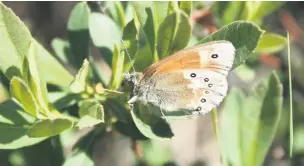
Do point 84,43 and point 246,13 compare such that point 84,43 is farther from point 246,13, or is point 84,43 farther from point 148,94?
point 246,13

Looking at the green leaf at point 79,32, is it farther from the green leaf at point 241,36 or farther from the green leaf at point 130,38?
the green leaf at point 241,36

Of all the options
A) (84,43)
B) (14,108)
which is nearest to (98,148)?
(84,43)

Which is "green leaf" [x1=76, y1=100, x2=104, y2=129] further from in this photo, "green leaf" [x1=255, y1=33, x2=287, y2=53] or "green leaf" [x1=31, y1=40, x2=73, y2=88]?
"green leaf" [x1=255, y1=33, x2=287, y2=53]

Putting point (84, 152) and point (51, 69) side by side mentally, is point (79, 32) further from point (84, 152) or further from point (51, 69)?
point (84, 152)

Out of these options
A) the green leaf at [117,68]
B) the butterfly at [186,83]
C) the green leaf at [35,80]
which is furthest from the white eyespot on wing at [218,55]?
the green leaf at [35,80]

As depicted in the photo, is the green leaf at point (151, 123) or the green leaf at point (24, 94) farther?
the green leaf at point (151, 123)

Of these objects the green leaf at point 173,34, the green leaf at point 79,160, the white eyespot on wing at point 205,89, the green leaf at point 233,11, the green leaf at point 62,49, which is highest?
the green leaf at point 233,11
